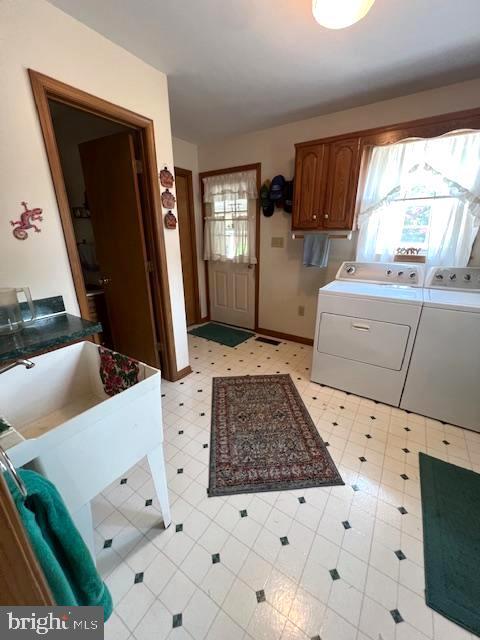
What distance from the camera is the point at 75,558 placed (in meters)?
0.69

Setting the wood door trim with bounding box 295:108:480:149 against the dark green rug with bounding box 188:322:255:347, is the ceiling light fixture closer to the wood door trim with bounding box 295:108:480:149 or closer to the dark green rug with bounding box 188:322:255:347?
the wood door trim with bounding box 295:108:480:149

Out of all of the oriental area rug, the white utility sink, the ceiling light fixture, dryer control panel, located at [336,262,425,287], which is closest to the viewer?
the white utility sink

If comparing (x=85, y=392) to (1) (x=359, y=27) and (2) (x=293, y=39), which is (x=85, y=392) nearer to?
(2) (x=293, y=39)

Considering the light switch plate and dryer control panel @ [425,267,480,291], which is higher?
the light switch plate

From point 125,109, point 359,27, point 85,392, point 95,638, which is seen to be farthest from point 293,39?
point 95,638

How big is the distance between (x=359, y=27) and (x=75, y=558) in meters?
2.65

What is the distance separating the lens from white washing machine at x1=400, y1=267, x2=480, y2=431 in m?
1.78

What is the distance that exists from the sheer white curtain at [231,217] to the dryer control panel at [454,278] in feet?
6.34

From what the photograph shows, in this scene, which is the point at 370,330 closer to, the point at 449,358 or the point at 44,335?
the point at 449,358

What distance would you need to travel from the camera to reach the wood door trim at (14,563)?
0.42 meters

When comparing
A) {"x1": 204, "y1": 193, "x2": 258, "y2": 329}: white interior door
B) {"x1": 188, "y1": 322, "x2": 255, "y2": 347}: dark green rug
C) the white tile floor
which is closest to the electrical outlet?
{"x1": 204, "y1": 193, "x2": 258, "y2": 329}: white interior door

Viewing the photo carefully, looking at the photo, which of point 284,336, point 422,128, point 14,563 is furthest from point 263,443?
point 422,128

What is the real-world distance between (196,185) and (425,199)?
8.96 feet

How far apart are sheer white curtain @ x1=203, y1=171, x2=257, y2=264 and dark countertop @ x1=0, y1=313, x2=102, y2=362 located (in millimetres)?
2392
